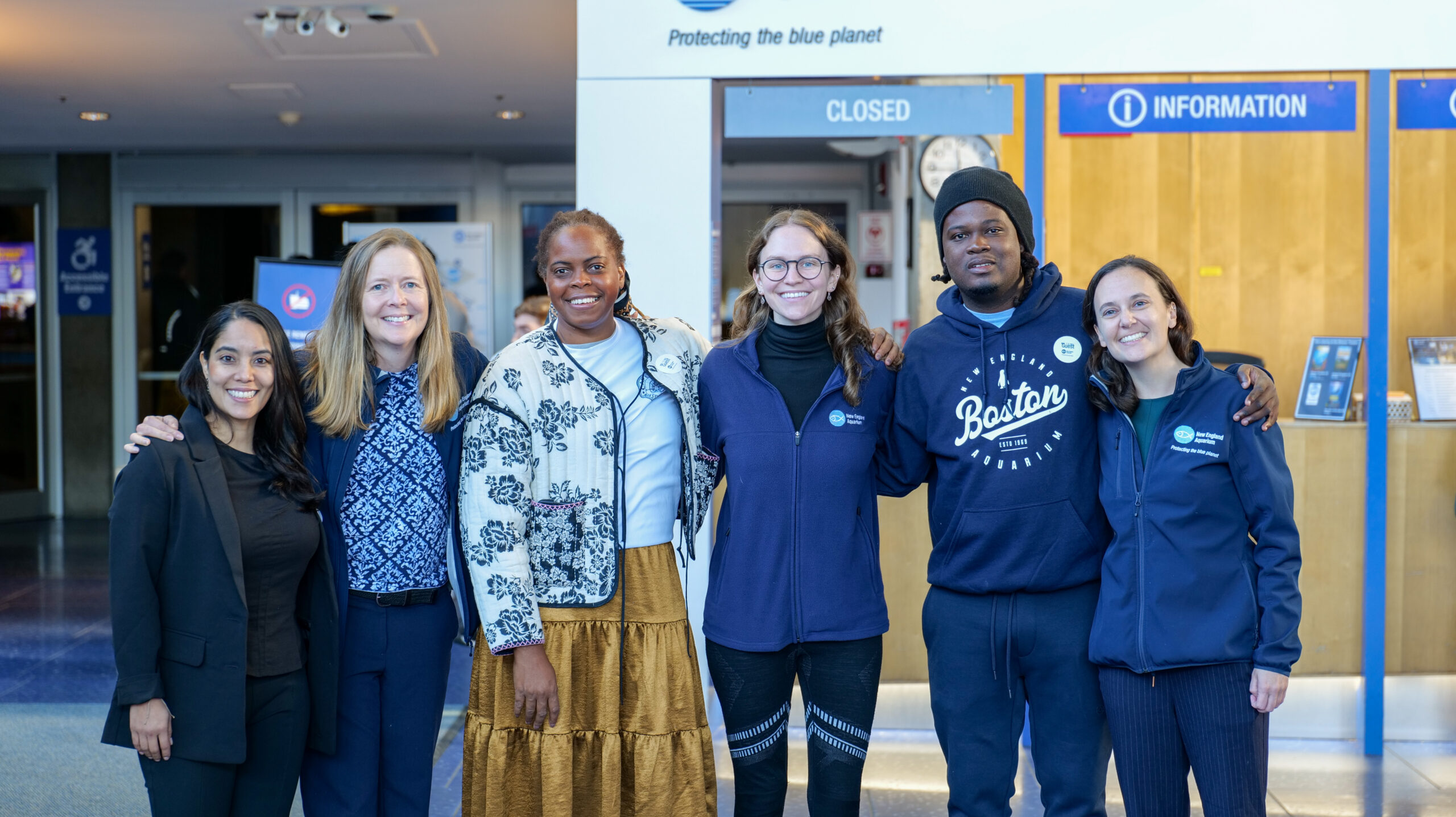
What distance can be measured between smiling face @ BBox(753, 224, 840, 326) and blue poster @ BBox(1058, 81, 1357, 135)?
211 cm

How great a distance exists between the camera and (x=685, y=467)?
264cm

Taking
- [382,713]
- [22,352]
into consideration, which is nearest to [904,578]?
[382,713]

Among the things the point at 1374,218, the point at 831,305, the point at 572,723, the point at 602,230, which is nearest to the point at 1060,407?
the point at 831,305

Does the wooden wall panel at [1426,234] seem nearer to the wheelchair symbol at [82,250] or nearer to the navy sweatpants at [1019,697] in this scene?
the navy sweatpants at [1019,697]

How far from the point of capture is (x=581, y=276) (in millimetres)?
2562

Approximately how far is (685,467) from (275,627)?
0.97 metres

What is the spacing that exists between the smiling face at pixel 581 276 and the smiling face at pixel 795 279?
1.21 ft

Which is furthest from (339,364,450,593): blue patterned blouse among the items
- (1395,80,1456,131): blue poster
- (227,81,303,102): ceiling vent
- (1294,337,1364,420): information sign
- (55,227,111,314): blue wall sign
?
(55,227,111,314): blue wall sign

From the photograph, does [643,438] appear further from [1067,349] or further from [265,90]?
[265,90]

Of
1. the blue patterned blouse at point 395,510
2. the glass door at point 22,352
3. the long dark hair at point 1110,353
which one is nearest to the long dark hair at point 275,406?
the blue patterned blouse at point 395,510

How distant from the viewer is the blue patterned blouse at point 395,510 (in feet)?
8.46

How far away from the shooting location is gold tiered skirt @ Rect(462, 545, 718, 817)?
2.52 meters

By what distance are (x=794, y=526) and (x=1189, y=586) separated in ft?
2.76

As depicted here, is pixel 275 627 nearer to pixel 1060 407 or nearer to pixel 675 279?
pixel 1060 407
